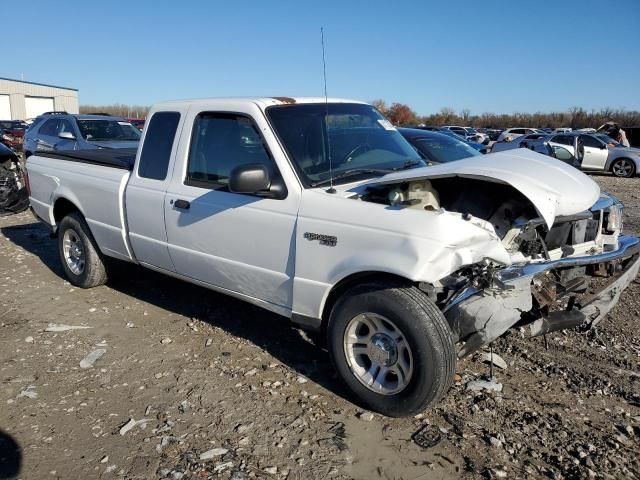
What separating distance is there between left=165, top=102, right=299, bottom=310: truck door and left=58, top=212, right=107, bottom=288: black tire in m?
1.62

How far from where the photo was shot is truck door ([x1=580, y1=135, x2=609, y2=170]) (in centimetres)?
1880

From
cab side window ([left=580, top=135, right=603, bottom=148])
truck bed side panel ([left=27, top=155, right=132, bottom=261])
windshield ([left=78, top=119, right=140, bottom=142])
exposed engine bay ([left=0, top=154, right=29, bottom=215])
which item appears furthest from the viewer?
cab side window ([left=580, top=135, right=603, bottom=148])

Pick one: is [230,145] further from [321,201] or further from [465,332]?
[465,332]

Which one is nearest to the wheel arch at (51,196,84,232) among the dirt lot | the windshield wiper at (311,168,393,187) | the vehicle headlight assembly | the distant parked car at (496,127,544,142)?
the dirt lot

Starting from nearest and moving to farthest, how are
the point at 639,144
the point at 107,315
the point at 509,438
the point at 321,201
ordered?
1. the point at 509,438
2. the point at 321,201
3. the point at 107,315
4. the point at 639,144

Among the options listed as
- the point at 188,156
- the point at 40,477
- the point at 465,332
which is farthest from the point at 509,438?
the point at 188,156

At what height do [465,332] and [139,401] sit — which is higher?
[465,332]

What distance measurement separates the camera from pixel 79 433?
3.28 meters

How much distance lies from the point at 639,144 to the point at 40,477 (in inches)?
1103

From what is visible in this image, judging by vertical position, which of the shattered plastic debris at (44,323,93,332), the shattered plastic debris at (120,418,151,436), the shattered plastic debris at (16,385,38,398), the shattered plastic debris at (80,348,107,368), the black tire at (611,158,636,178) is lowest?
the shattered plastic debris at (120,418,151,436)

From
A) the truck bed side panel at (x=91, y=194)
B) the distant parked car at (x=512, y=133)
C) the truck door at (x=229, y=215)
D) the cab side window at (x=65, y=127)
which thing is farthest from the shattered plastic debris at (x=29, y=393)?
the distant parked car at (x=512, y=133)

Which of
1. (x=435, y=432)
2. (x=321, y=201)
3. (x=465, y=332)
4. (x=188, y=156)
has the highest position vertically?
(x=188, y=156)

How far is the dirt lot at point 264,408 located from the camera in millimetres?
2947

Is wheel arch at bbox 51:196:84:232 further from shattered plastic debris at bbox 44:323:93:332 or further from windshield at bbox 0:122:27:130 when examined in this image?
windshield at bbox 0:122:27:130
